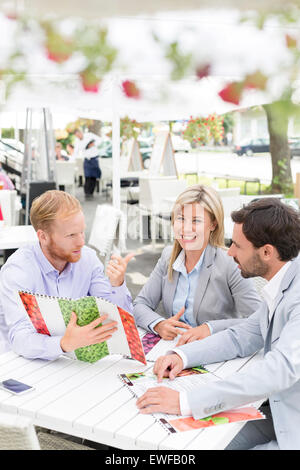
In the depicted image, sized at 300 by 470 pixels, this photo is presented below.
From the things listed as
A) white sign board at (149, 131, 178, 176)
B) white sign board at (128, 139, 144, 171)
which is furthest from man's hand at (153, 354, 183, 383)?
white sign board at (128, 139, 144, 171)

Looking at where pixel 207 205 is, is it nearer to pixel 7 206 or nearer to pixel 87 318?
pixel 87 318

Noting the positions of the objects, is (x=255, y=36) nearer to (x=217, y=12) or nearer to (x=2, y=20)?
(x=217, y=12)

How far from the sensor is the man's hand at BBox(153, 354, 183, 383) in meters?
1.81

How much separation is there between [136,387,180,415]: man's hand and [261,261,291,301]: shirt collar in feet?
1.60

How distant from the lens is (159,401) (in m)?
1.59

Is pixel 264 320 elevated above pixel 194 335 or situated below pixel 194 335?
above

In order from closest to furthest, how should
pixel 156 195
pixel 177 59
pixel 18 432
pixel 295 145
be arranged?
pixel 177 59
pixel 18 432
pixel 295 145
pixel 156 195

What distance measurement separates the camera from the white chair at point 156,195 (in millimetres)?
7539

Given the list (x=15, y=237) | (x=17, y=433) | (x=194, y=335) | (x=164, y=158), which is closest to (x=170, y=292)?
(x=194, y=335)

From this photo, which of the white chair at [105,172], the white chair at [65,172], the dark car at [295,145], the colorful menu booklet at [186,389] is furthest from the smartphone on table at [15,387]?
the white chair at [105,172]

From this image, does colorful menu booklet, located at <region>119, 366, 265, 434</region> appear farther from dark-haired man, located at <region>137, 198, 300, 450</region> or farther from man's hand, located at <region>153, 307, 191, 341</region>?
man's hand, located at <region>153, 307, 191, 341</region>

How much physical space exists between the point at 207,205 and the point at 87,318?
2.87 ft

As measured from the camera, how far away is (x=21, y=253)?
90.0 inches

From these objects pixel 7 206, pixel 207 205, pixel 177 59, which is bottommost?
pixel 7 206
